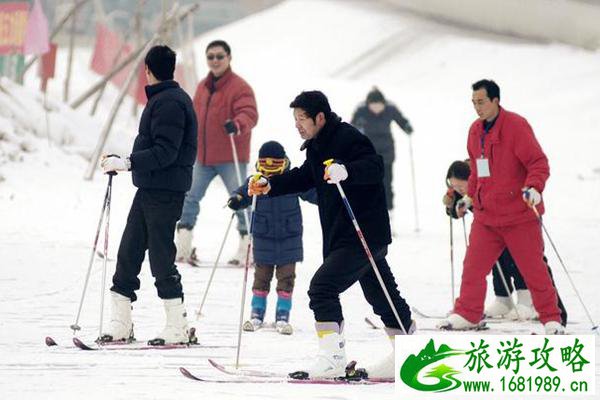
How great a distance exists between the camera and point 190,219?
11.3 m

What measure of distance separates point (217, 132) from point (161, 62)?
392 centimetres

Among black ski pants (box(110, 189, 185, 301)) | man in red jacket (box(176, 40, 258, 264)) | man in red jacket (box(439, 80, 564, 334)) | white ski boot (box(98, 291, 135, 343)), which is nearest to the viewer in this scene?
black ski pants (box(110, 189, 185, 301))

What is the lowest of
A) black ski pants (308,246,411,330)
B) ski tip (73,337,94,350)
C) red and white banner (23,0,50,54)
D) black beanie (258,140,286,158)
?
ski tip (73,337,94,350)

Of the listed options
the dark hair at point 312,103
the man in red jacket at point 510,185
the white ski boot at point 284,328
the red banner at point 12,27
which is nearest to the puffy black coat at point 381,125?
the red banner at point 12,27

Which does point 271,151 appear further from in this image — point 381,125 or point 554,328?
point 381,125

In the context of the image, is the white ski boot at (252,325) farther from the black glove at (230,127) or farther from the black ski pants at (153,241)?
the black glove at (230,127)

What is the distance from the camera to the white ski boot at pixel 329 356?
21.2ft

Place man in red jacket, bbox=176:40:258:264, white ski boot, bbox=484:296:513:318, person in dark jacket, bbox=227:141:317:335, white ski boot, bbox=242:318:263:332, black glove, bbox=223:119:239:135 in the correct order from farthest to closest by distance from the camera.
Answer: man in red jacket, bbox=176:40:258:264 → black glove, bbox=223:119:239:135 → white ski boot, bbox=484:296:513:318 → person in dark jacket, bbox=227:141:317:335 → white ski boot, bbox=242:318:263:332

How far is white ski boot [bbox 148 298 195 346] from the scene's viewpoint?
293 inches

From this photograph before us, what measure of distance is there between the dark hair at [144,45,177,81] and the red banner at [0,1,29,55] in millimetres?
10807

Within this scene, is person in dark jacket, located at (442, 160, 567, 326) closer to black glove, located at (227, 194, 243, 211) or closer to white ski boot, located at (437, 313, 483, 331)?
white ski boot, located at (437, 313, 483, 331)

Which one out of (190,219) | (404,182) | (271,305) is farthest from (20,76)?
(271,305)

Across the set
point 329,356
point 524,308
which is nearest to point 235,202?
point 329,356

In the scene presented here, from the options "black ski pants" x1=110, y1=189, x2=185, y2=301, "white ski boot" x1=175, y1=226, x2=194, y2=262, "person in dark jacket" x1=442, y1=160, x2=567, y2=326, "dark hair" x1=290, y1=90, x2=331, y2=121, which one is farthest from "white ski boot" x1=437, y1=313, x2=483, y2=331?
"white ski boot" x1=175, y1=226, x2=194, y2=262
